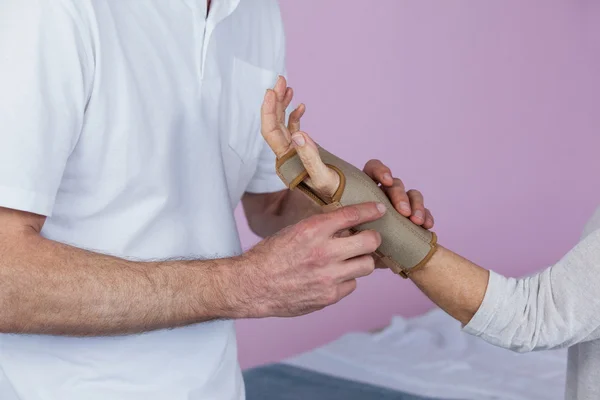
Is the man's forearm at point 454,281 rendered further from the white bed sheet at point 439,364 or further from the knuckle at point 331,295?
the white bed sheet at point 439,364

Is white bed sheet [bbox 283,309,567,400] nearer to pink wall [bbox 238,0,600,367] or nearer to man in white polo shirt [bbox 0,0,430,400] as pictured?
pink wall [bbox 238,0,600,367]

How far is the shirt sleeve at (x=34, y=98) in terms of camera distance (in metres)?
1.18

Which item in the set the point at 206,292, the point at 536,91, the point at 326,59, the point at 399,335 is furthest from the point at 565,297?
the point at 536,91

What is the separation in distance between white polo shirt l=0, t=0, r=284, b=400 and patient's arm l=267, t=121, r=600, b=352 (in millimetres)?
219

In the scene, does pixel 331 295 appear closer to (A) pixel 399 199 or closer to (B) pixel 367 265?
(B) pixel 367 265

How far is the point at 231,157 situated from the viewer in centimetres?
162

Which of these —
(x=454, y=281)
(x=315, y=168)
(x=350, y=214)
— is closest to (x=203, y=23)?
(x=315, y=168)

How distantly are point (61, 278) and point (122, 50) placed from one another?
35 centimetres

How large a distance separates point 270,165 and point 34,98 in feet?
2.19

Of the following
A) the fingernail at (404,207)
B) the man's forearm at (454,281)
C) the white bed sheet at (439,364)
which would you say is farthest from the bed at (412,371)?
the fingernail at (404,207)

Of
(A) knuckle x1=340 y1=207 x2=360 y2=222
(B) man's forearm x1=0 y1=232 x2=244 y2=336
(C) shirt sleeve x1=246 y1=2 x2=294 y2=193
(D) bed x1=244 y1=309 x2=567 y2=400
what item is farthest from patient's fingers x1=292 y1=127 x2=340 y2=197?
(D) bed x1=244 y1=309 x2=567 y2=400

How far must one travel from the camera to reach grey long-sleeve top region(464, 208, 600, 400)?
4.87ft

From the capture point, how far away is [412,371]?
2506mm

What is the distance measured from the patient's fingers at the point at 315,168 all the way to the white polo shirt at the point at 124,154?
0.18 metres
